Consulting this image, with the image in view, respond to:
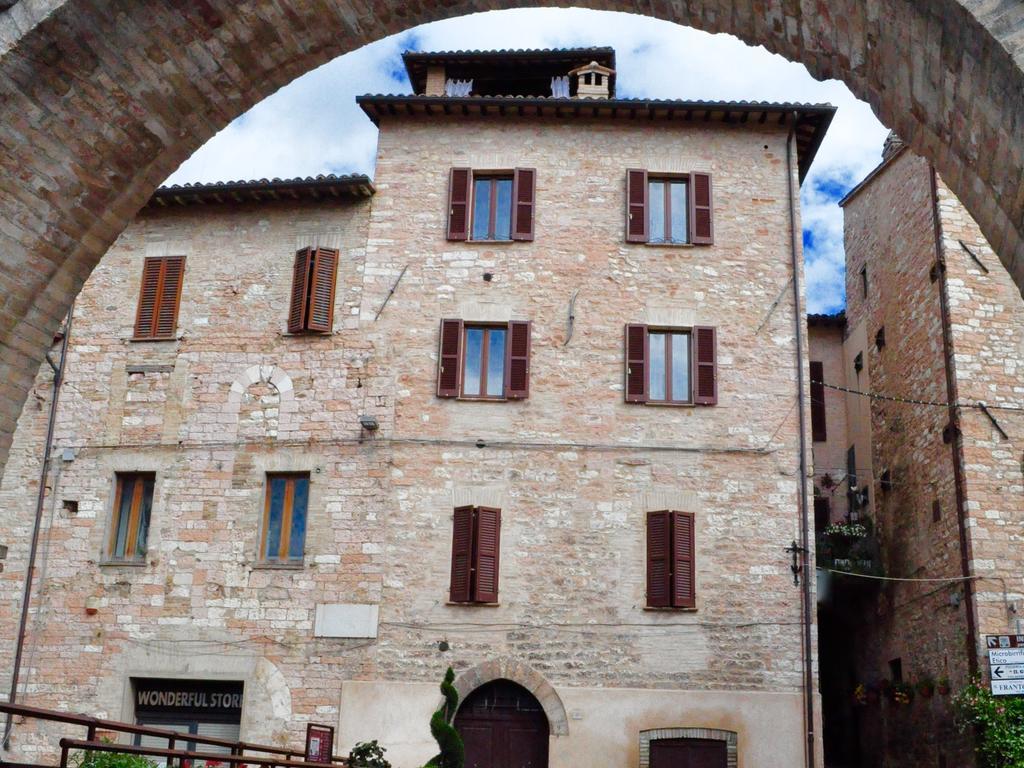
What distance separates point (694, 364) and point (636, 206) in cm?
288

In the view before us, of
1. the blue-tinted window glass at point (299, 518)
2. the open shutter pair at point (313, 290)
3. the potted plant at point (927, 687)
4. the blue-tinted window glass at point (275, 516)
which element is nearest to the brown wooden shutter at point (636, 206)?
the open shutter pair at point (313, 290)

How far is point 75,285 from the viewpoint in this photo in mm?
6965

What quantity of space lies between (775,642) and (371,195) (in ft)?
31.1

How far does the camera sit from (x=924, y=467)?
2022 cm

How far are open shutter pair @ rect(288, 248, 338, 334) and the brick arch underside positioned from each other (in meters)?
11.8

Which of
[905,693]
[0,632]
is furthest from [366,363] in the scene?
[905,693]

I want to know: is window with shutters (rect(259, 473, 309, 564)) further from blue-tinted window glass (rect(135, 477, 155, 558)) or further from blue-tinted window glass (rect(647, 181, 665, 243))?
blue-tinted window glass (rect(647, 181, 665, 243))

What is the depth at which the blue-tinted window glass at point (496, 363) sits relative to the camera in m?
18.5

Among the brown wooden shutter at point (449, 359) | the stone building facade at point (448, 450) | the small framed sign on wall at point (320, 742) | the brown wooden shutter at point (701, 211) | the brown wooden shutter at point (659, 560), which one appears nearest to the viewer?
the small framed sign on wall at point (320, 742)

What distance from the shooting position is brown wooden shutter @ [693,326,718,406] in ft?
60.0

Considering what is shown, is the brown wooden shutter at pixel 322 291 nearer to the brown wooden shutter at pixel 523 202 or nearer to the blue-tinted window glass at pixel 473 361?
the blue-tinted window glass at pixel 473 361

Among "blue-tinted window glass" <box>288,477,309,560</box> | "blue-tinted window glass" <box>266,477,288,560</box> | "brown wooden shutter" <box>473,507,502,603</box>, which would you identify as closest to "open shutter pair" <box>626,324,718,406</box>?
"brown wooden shutter" <box>473,507,502,603</box>

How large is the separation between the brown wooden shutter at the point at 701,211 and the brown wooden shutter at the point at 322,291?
19.0ft

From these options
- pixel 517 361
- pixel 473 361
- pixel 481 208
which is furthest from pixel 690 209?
pixel 473 361
